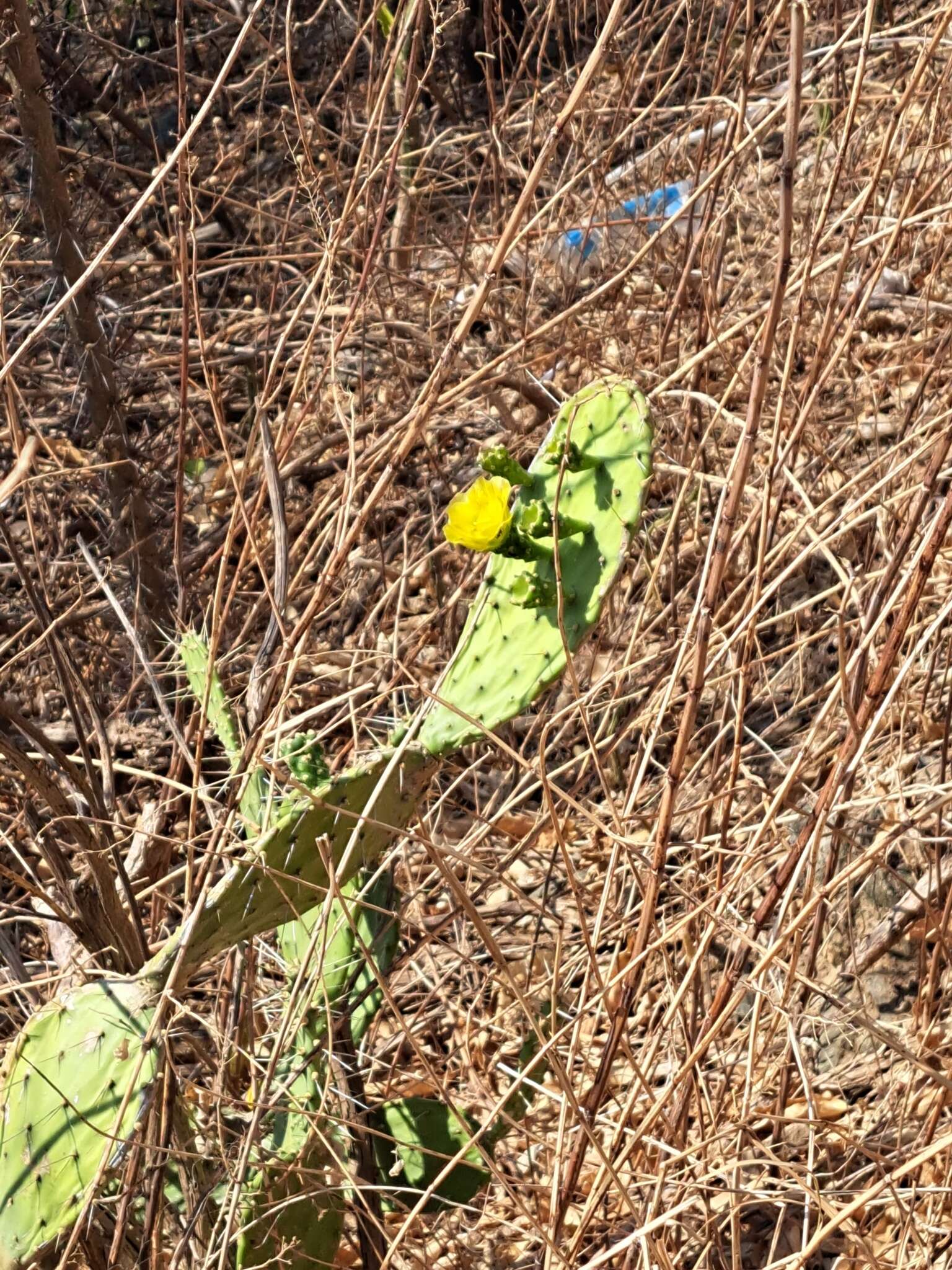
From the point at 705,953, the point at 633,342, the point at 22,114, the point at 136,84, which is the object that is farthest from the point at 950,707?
the point at 136,84

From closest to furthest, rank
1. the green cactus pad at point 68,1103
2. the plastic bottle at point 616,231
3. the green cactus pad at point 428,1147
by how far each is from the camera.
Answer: the green cactus pad at point 68,1103, the green cactus pad at point 428,1147, the plastic bottle at point 616,231

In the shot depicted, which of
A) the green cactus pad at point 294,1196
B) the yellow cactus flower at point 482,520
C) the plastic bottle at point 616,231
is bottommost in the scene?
the green cactus pad at point 294,1196

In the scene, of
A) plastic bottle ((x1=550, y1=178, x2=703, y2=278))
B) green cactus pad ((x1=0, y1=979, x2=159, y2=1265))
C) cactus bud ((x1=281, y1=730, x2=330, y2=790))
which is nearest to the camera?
green cactus pad ((x1=0, y1=979, x2=159, y2=1265))

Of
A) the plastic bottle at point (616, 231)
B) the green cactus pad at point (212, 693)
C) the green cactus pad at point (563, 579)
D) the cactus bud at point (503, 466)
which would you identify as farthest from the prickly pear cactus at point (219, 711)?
the plastic bottle at point (616, 231)

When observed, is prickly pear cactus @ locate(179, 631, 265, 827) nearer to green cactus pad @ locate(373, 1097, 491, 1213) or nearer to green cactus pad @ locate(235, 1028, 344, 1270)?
green cactus pad @ locate(235, 1028, 344, 1270)

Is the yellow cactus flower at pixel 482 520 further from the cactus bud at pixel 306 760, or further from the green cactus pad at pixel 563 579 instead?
the cactus bud at pixel 306 760

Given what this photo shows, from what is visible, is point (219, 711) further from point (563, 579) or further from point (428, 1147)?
point (428, 1147)

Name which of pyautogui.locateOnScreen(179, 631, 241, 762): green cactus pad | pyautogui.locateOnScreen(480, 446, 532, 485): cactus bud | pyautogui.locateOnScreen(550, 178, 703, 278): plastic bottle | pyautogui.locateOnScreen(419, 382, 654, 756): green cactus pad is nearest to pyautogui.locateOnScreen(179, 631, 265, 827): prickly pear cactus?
pyautogui.locateOnScreen(179, 631, 241, 762): green cactus pad
